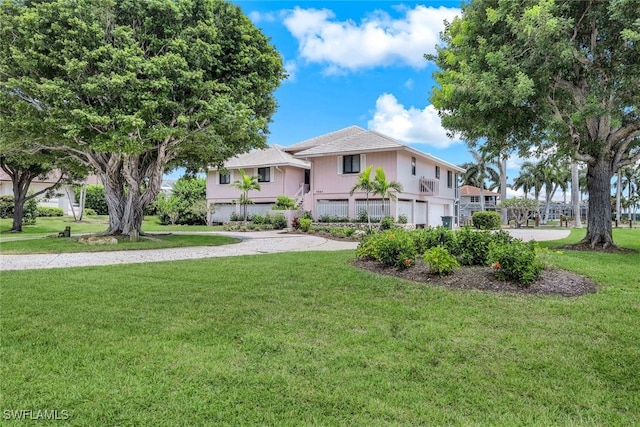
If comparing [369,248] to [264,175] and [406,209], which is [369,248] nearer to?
[406,209]

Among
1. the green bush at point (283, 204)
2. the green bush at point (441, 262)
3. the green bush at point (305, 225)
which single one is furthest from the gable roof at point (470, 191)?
the green bush at point (441, 262)

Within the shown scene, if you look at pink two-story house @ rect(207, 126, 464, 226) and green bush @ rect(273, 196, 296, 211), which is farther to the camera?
green bush @ rect(273, 196, 296, 211)

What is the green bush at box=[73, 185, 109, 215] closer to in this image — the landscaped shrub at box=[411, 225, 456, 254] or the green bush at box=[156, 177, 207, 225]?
the green bush at box=[156, 177, 207, 225]

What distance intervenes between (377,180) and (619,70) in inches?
412

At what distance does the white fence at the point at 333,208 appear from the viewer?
23.0 meters

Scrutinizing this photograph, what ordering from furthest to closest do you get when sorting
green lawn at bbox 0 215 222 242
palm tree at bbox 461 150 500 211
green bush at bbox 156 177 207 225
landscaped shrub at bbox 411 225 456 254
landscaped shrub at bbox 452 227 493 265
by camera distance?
palm tree at bbox 461 150 500 211 → green bush at bbox 156 177 207 225 → green lawn at bbox 0 215 222 242 → landscaped shrub at bbox 411 225 456 254 → landscaped shrub at bbox 452 227 493 265

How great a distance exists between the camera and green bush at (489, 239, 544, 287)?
6.08 m

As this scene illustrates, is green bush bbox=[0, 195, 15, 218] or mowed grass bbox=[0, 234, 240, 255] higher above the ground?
green bush bbox=[0, 195, 15, 218]

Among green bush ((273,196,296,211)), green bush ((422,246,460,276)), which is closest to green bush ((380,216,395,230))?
green bush ((273,196,296,211))

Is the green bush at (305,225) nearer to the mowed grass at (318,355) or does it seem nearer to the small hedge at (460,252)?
the small hedge at (460,252)

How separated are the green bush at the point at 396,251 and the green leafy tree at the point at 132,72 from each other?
722cm

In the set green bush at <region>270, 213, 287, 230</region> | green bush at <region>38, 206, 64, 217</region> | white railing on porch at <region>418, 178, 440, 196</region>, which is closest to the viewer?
green bush at <region>270, 213, 287, 230</region>

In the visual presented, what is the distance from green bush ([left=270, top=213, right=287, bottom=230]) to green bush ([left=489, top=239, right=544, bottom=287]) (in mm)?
18066

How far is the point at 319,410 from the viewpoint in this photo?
277 cm
